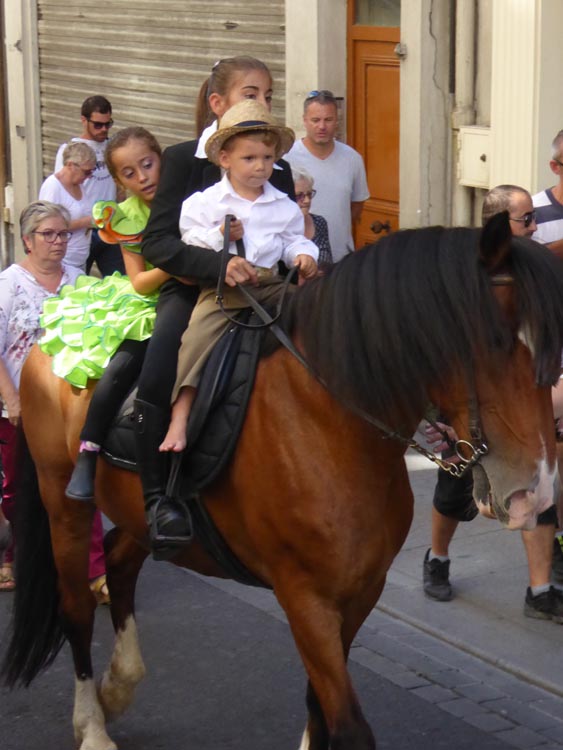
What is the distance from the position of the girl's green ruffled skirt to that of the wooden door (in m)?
5.78

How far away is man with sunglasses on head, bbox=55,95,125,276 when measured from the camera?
1076 cm

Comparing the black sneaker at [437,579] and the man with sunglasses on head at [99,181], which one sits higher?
the man with sunglasses on head at [99,181]

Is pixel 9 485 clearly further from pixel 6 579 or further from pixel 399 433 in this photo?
pixel 399 433

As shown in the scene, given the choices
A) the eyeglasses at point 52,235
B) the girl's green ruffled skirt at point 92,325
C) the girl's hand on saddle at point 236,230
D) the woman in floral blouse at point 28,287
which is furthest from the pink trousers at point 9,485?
the girl's hand on saddle at point 236,230

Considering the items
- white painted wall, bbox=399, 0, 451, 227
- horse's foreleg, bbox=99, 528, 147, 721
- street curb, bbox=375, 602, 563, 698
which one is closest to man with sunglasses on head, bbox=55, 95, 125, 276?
white painted wall, bbox=399, 0, 451, 227

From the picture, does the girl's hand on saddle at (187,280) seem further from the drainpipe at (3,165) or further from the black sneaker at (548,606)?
the drainpipe at (3,165)

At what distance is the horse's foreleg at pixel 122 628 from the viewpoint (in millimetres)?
5340

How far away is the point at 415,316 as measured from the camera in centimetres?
382

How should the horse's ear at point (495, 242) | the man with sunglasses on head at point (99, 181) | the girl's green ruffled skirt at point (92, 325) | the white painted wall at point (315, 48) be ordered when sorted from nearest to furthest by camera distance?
the horse's ear at point (495, 242) < the girl's green ruffled skirt at point (92, 325) < the man with sunglasses on head at point (99, 181) < the white painted wall at point (315, 48)

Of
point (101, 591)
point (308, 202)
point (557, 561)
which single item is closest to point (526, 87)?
point (308, 202)

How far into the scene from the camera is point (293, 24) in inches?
463

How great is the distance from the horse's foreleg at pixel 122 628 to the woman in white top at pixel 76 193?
510 centimetres

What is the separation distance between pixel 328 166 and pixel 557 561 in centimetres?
365

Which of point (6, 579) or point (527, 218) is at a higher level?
point (527, 218)
